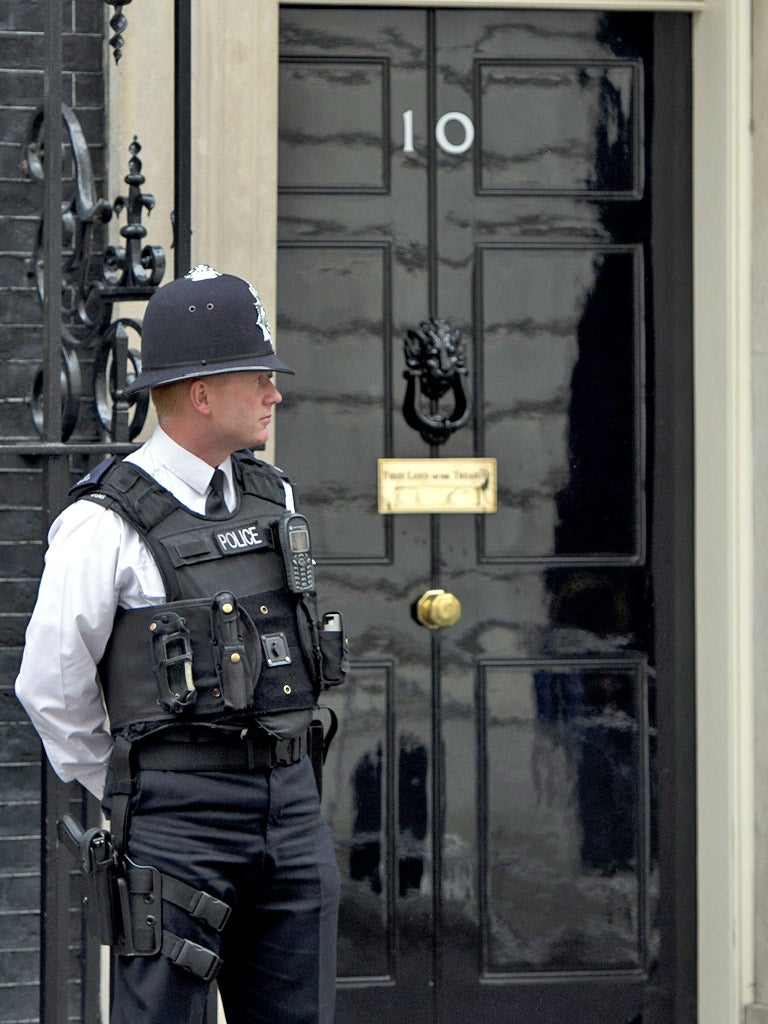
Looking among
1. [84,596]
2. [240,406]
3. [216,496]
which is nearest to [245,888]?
[84,596]

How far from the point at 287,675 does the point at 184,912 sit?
48cm

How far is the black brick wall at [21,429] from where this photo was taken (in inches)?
167

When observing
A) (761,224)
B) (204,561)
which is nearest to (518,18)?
(761,224)

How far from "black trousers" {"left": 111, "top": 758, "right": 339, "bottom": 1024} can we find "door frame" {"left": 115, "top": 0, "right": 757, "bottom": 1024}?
174 centimetres

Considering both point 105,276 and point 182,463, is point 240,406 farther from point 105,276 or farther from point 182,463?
point 105,276

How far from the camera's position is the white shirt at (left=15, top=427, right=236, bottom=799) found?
2875 millimetres

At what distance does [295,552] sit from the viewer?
9.90 ft

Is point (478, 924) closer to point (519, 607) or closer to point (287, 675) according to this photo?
point (519, 607)

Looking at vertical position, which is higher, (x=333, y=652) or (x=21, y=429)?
(x=21, y=429)

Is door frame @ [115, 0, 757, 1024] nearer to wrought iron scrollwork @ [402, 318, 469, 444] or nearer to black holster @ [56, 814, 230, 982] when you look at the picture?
wrought iron scrollwork @ [402, 318, 469, 444]

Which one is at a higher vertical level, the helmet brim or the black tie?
the helmet brim

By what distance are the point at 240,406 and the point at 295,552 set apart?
0.30 metres

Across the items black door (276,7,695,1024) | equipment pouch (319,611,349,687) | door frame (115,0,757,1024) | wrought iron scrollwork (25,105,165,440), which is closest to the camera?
equipment pouch (319,611,349,687)

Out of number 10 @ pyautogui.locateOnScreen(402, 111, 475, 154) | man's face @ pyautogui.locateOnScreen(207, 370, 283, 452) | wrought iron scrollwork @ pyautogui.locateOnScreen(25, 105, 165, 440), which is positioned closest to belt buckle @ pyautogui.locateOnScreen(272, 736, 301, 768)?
man's face @ pyautogui.locateOnScreen(207, 370, 283, 452)
